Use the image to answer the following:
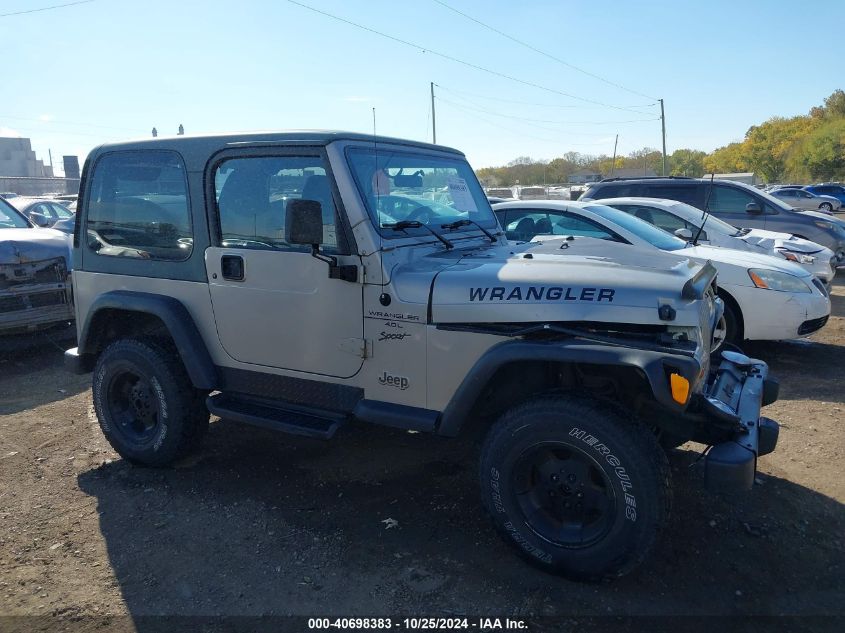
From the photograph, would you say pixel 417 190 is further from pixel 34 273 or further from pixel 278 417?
pixel 34 273

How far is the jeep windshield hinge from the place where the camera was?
3.27 meters

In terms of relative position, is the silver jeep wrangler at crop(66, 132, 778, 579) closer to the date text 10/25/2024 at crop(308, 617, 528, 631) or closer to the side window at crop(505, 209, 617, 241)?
the date text 10/25/2024 at crop(308, 617, 528, 631)

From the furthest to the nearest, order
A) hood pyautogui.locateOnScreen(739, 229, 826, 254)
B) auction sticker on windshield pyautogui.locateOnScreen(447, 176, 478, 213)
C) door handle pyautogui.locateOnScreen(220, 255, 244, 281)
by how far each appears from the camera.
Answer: hood pyautogui.locateOnScreen(739, 229, 826, 254)
auction sticker on windshield pyautogui.locateOnScreen(447, 176, 478, 213)
door handle pyautogui.locateOnScreen(220, 255, 244, 281)

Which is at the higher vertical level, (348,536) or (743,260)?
(743,260)

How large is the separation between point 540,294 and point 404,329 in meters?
0.71

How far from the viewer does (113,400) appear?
4312 millimetres

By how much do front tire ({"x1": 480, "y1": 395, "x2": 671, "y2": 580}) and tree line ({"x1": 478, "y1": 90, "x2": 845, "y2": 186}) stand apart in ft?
151

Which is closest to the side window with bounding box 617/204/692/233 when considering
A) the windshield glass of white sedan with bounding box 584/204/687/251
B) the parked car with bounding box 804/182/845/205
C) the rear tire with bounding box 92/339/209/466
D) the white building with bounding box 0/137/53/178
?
the windshield glass of white sedan with bounding box 584/204/687/251

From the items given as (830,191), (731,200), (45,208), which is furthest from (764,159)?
(45,208)

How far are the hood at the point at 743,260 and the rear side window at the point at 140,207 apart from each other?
179 inches

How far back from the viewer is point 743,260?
6.25 m

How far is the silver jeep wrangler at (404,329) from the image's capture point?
279cm

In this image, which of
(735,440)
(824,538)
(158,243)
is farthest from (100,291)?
(824,538)

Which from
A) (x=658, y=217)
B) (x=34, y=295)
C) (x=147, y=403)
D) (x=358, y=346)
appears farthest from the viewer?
(x=658, y=217)
